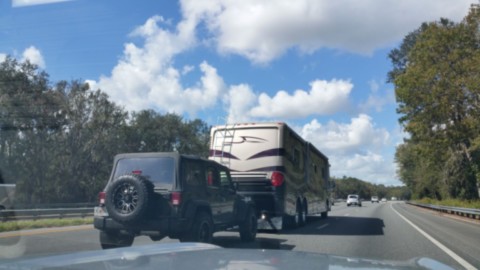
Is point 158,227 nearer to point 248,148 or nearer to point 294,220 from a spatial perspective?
point 248,148

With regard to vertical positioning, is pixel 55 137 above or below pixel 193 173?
above

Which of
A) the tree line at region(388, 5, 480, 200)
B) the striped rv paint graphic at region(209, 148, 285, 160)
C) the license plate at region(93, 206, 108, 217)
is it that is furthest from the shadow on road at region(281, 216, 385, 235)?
the tree line at region(388, 5, 480, 200)

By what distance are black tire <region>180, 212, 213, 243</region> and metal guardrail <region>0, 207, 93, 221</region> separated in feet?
48.5

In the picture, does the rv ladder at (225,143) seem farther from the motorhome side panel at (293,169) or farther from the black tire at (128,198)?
the black tire at (128,198)

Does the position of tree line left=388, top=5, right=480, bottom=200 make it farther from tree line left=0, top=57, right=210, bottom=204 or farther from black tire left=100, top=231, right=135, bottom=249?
tree line left=0, top=57, right=210, bottom=204

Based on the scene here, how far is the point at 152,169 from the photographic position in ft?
33.1

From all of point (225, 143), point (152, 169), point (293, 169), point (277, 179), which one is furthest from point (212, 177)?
point (293, 169)

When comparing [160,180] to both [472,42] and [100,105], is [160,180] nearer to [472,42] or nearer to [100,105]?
[472,42]

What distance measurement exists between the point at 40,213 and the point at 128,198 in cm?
1695

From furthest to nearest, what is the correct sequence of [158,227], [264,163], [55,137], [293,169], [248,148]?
[55,137], [293,169], [248,148], [264,163], [158,227]

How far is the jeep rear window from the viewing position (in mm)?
9945

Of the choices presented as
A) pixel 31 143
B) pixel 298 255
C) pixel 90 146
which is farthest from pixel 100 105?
pixel 298 255

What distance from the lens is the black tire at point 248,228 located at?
13.0 meters

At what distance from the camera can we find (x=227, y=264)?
170 inches
